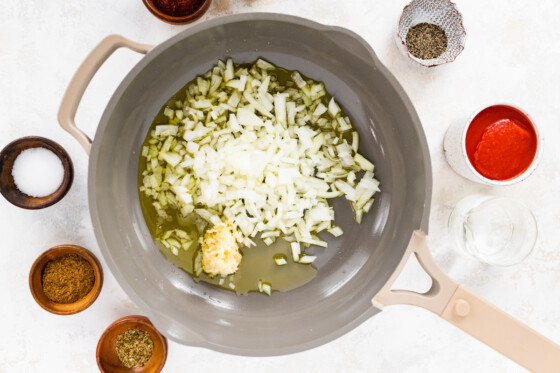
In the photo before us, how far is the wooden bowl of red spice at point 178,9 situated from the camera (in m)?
1.38

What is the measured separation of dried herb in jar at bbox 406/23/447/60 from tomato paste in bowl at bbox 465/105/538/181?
0.23 metres

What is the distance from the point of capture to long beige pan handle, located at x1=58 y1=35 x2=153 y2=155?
4.00 ft

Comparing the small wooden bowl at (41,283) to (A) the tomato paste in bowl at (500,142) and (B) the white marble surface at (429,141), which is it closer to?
(B) the white marble surface at (429,141)

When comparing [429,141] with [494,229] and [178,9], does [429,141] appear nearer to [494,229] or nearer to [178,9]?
[494,229]

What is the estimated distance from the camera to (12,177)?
56.7 inches

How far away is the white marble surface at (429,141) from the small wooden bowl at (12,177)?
0.18 feet

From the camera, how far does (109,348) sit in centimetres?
150

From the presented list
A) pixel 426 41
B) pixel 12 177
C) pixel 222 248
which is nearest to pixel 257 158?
pixel 222 248

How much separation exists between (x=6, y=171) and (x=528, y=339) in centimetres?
148

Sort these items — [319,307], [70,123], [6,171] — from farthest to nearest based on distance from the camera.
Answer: [319,307] → [6,171] → [70,123]

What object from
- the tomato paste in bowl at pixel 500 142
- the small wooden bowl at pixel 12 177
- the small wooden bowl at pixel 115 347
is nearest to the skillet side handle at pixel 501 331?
the tomato paste in bowl at pixel 500 142

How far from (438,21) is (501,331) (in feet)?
2.88

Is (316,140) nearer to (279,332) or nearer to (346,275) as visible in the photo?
(346,275)

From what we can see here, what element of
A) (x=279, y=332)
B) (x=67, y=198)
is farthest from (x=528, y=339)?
(x=67, y=198)
